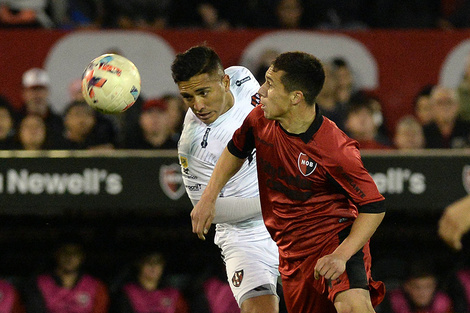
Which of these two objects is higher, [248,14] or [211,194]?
[248,14]

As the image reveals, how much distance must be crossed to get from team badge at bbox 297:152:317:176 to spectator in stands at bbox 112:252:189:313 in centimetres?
325

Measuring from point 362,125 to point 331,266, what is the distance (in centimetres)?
331

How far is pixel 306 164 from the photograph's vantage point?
3.88m

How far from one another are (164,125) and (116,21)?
1.93 meters

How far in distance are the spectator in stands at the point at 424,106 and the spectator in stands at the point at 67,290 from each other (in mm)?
3393

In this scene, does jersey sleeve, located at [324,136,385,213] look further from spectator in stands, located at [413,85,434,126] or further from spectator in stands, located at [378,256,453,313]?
spectator in stands, located at [413,85,434,126]

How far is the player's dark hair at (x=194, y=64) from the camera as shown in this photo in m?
4.38

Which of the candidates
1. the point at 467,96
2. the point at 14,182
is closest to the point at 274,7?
the point at 467,96

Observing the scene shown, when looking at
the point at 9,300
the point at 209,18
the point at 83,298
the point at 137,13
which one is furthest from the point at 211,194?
the point at 137,13

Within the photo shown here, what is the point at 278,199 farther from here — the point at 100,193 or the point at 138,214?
the point at 138,214

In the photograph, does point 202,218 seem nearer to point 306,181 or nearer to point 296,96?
point 306,181

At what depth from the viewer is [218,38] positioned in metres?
7.64

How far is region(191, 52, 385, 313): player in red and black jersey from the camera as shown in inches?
147

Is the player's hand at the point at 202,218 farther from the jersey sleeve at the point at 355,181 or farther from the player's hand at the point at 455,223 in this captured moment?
the player's hand at the point at 455,223
